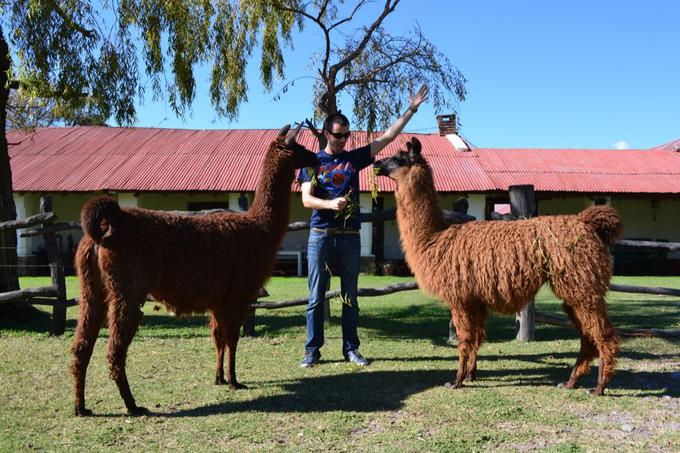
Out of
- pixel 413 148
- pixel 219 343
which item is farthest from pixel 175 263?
pixel 413 148

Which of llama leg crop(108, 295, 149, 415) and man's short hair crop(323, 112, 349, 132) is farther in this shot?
man's short hair crop(323, 112, 349, 132)

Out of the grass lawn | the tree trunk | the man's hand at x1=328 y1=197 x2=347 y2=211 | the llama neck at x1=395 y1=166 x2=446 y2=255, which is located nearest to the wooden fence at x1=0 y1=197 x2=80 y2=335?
the grass lawn

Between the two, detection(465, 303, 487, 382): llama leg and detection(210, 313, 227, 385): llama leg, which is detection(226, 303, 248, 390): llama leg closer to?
detection(210, 313, 227, 385): llama leg

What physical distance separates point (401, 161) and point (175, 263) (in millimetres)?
2318

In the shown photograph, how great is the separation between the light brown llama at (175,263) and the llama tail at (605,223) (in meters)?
2.58

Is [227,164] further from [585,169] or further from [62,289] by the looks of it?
[585,169]

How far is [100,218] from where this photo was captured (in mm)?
4070

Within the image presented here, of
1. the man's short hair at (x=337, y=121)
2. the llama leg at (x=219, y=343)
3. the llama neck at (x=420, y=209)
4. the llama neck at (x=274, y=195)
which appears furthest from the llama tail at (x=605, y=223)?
the llama leg at (x=219, y=343)

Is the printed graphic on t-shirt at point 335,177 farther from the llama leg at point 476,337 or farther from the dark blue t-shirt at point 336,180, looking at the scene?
the llama leg at point 476,337

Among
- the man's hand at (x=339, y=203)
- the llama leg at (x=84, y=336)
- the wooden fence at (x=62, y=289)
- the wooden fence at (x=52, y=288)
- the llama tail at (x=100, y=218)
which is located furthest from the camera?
the wooden fence at (x=52, y=288)

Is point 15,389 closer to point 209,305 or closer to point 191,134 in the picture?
point 209,305

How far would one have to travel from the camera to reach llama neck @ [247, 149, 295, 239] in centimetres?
518

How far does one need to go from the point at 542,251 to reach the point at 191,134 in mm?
21845

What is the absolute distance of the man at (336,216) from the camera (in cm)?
555
